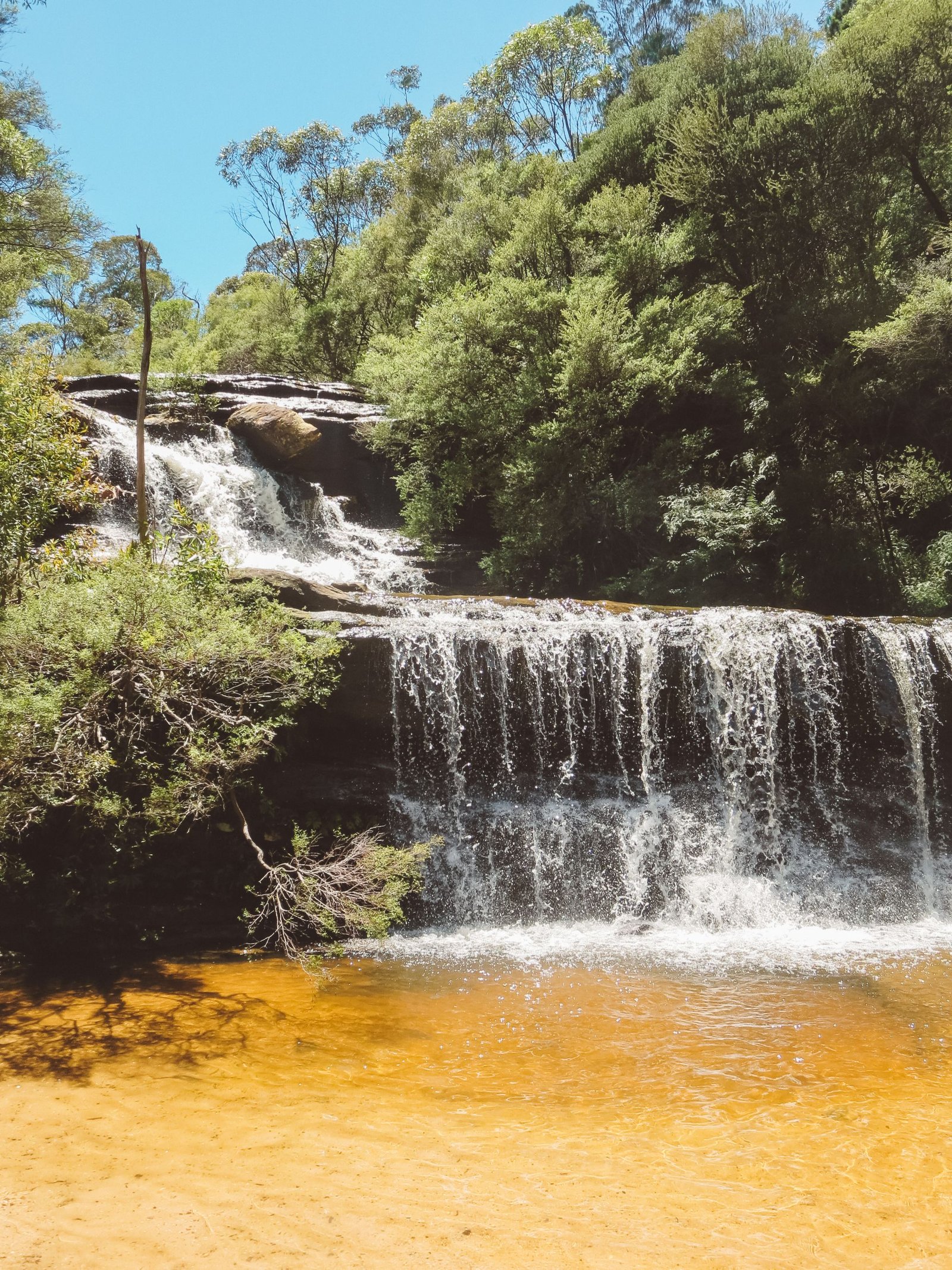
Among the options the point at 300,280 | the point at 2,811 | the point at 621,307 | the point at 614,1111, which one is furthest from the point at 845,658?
the point at 300,280

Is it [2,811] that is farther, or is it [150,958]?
[150,958]

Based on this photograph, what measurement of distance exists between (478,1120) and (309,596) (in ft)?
22.5

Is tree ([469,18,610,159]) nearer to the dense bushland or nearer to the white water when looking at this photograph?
the dense bushland

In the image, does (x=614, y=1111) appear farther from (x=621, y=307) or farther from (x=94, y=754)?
(x=621, y=307)

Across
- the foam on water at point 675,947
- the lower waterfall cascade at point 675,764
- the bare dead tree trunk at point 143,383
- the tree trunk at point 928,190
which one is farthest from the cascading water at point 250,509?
the tree trunk at point 928,190

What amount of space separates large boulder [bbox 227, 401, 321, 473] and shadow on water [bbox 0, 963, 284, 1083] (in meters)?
12.9

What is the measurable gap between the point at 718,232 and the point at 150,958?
18.8 meters

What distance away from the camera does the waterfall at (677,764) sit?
8930 mm

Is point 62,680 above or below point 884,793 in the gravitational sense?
above

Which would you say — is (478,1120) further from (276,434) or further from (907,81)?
(907,81)

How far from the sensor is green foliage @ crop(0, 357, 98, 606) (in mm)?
8656

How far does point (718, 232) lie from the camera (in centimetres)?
1933

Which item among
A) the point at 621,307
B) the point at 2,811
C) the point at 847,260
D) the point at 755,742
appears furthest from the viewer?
the point at 847,260

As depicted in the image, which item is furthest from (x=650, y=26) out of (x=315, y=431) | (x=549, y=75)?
(x=315, y=431)
